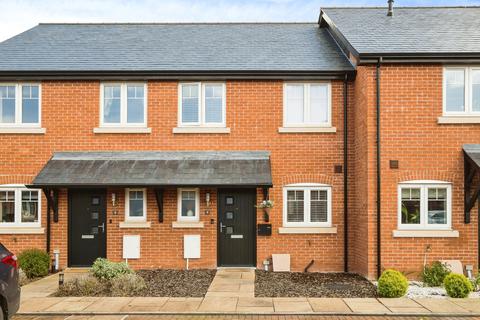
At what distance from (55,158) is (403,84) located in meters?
9.38

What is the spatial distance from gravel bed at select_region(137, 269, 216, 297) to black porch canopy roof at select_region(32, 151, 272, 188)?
7.48 ft

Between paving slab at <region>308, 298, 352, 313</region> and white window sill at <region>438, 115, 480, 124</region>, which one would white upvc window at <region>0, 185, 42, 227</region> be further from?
white window sill at <region>438, 115, 480, 124</region>

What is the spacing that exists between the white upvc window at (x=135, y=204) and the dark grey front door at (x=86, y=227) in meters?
0.66

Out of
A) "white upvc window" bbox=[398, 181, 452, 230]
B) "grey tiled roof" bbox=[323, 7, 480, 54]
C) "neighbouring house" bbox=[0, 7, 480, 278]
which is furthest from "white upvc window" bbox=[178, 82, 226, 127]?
"white upvc window" bbox=[398, 181, 452, 230]

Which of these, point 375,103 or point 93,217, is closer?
point 375,103

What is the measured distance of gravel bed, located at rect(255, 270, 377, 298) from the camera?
A: 36.5ft

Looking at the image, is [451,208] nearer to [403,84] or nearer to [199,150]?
[403,84]

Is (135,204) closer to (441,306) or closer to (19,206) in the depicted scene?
(19,206)

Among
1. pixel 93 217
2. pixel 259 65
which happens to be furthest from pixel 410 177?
pixel 93 217

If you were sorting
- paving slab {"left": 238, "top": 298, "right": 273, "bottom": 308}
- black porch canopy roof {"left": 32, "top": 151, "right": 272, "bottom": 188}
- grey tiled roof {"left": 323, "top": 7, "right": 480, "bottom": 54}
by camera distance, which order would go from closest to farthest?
paving slab {"left": 238, "top": 298, "right": 273, "bottom": 308}
grey tiled roof {"left": 323, "top": 7, "right": 480, "bottom": 54}
black porch canopy roof {"left": 32, "top": 151, "right": 272, "bottom": 188}

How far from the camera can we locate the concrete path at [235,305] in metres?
9.56

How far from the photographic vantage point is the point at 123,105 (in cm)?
1461

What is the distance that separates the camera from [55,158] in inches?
572

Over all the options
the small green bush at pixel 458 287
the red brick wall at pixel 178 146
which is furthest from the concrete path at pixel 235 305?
the red brick wall at pixel 178 146
